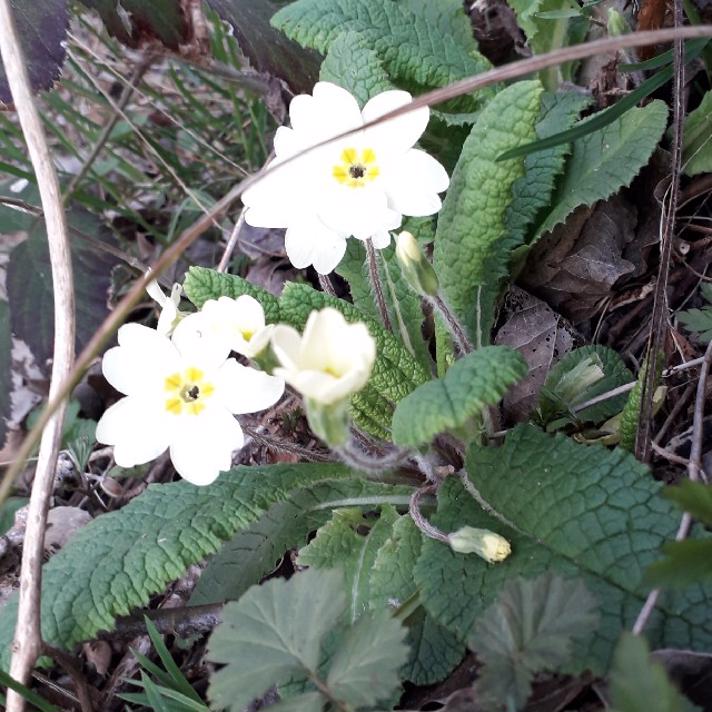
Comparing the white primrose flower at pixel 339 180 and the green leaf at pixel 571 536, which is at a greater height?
the white primrose flower at pixel 339 180

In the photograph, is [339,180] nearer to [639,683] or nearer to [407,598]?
[407,598]

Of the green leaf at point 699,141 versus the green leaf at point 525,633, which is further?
the green leaf at point 699,141

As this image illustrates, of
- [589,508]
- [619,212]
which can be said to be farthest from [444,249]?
[589,508]

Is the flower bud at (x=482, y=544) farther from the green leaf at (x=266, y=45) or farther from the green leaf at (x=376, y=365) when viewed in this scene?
the green leaf at (x=266, y=45)

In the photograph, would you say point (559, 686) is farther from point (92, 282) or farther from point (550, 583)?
point (92, 282)

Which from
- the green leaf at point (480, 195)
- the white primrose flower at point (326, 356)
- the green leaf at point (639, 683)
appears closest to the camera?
the green leaf at point (639, 683)

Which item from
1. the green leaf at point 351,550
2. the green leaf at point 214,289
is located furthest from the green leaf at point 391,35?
the green leaf at point 351,550
